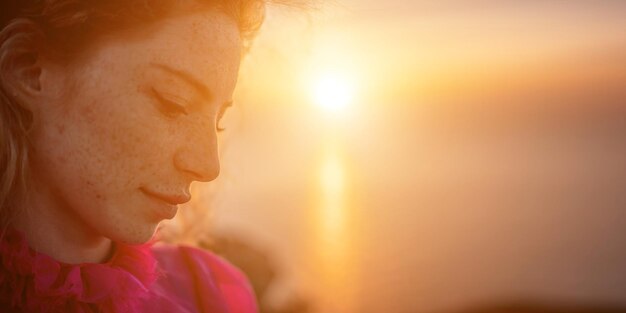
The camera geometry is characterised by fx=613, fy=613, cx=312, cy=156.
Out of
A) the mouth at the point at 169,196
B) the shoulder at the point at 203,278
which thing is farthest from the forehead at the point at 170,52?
the shoulder at the point at 203,278

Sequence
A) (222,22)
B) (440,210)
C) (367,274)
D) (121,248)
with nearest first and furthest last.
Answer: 1. (222,22)
2. (121,248)
3. (367,274)
4. (440,210)

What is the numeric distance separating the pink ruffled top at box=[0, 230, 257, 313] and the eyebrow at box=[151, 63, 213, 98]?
1.37 feet

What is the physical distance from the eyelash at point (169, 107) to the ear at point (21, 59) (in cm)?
22

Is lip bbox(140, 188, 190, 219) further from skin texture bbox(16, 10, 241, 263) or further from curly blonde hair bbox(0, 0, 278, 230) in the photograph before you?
curly blonde hair bbox(0, 0, 278, 230)

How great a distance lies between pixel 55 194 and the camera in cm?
123

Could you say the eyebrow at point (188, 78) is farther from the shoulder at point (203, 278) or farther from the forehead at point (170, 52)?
the shoulder at point (203, 278)

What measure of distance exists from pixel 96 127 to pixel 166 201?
0.67 feet

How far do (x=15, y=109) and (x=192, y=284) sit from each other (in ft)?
2.12

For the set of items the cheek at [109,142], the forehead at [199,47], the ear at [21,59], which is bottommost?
the cheek at [109,142]

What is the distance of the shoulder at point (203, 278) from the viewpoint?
156 cm

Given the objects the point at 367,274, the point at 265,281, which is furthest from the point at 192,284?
the point at 367,274

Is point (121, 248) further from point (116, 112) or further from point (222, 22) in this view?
point (222, 22)

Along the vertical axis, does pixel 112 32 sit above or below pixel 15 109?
above

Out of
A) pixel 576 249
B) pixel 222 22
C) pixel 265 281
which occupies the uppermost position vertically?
pixel 576 249
